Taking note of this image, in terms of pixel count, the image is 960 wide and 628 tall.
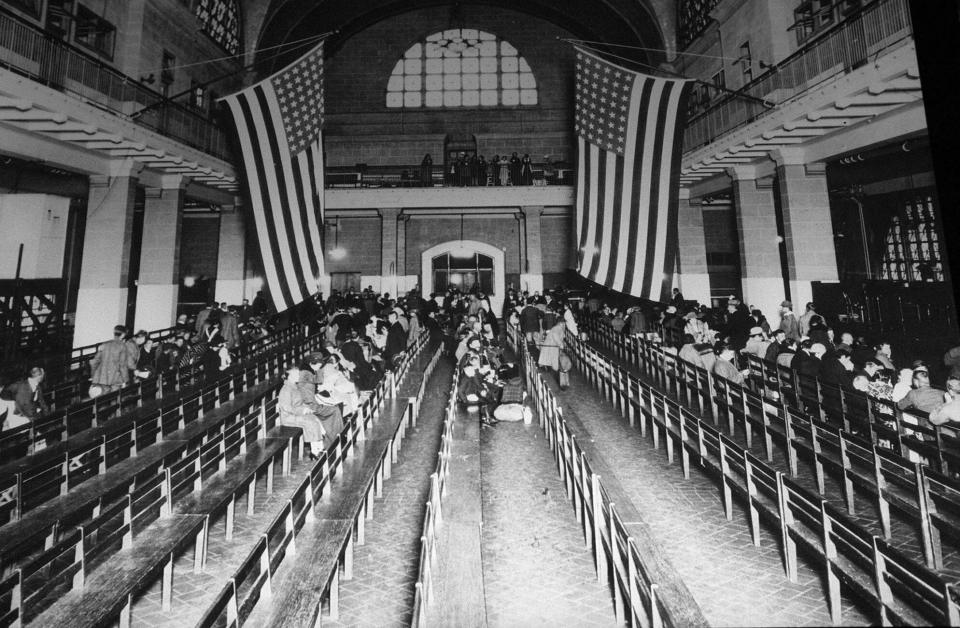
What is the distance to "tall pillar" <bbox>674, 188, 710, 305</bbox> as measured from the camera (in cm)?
1897

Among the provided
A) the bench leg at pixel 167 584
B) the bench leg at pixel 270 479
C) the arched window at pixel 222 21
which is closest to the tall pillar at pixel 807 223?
the bench leg at pixel 270 479

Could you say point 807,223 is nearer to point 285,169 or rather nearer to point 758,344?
point 758,344

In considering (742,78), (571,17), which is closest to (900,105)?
(742,78)

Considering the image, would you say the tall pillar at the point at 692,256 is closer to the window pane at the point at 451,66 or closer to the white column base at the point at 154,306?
the window pane at the point at 451,66

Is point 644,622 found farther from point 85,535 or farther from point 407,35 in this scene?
point 407,35

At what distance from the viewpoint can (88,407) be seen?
6.67 metres

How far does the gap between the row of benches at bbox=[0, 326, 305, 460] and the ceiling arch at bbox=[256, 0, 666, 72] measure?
15.3 m

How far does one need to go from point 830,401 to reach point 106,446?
9098 mm

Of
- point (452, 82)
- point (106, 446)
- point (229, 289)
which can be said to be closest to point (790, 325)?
point (106, 446)

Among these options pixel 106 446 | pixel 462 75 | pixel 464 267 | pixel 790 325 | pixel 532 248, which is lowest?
pixel 106 446

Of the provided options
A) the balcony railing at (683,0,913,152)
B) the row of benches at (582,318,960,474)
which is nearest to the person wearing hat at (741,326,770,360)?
the row of benches at (582,318,960,474)

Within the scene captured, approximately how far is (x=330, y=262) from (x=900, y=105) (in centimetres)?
2056

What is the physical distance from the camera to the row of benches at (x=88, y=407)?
5.74 m

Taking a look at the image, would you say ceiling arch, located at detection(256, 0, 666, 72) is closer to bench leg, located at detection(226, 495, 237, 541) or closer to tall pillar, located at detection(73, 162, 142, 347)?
tall pillar, located at detection(73, 162, 142, 347)
